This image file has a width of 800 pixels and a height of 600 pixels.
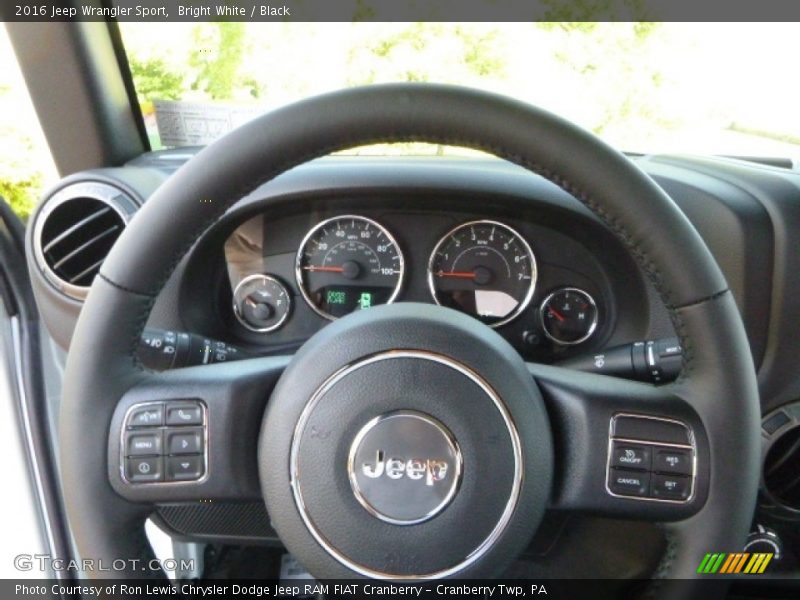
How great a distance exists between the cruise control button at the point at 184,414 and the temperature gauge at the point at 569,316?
0.94m

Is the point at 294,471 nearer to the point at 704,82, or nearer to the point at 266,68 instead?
the point at 266,68

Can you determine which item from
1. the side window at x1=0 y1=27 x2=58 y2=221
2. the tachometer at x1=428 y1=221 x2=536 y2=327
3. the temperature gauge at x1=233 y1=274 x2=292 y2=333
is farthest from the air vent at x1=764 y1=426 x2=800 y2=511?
the side window at x1=0 y1=27 x2=58 y2=221

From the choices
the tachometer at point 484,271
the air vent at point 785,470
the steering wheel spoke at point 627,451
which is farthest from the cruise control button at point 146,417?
the air vent at point 785,470

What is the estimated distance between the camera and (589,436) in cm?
104

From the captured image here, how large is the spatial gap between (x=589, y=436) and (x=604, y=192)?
32 cm

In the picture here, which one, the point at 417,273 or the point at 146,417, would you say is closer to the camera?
the point at 146,417

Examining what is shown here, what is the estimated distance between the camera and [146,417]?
102 cm

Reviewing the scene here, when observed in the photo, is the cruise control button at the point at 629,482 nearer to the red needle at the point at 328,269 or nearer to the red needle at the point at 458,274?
the red needle at the point at 458,274

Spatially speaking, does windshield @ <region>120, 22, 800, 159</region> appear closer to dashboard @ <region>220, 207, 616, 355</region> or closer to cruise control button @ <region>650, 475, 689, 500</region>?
dashboard @ <region>220, 207, 616, 355</region>

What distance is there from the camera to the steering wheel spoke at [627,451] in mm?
1004

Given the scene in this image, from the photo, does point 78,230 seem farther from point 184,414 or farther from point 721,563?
point 721,563

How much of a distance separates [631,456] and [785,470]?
0.78 m

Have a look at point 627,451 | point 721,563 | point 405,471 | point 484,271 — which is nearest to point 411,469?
point 405,471
